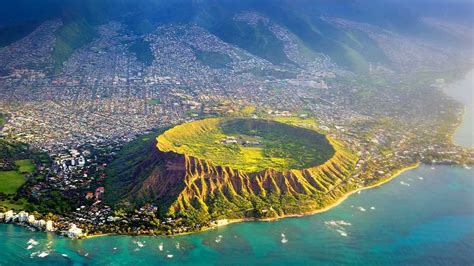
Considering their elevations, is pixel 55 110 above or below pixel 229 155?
below

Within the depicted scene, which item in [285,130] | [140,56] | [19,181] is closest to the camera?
[19,181]

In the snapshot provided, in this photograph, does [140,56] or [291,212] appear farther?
[140,56]

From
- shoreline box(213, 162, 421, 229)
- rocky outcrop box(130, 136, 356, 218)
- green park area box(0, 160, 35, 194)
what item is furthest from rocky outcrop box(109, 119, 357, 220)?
green park area box(0, 160, 35, 194)

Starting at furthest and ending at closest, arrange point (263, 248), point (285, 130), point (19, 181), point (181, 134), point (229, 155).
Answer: point (285, 130)
point (181, 134)
point (229, 155)
point (19, 181)
point (263, 248)

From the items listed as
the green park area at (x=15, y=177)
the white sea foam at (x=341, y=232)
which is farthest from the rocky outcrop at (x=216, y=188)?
the green park area at (x=15, y=177)

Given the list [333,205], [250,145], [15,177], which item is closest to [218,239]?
[333,205]

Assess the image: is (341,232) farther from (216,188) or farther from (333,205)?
(216,188)

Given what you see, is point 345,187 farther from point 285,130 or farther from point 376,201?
point 285,130

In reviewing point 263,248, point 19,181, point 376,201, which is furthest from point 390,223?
point 19,181
